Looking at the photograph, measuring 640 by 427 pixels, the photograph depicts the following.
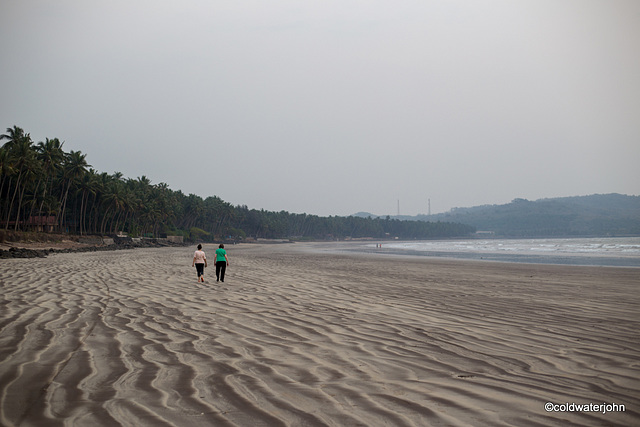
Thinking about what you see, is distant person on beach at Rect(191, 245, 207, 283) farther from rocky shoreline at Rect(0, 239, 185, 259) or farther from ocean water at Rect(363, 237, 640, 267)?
ocean water at Rect(363, 237, 640, 267)

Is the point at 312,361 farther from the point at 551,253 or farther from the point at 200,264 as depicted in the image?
the point at 551,253

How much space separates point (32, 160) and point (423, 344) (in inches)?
2320

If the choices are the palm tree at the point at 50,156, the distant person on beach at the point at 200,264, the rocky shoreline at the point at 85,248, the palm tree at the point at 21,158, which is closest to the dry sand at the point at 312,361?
the distant person on beach at the point at 200,264

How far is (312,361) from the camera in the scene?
5137 millimetres

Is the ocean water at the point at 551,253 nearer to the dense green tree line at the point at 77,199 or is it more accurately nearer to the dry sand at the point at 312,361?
the dry sand at the point at 312,361

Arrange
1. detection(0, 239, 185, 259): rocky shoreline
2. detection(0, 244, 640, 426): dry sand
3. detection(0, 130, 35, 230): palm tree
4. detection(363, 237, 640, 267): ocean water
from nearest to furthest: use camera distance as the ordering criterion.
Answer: detection(0, 244, 640, 426): dry sand, detection(0, 239, 185, 259): rocky shoreline, detection(363, 237, 640, 267): ocean water, detection(0, 130, 35, 230): palm tree

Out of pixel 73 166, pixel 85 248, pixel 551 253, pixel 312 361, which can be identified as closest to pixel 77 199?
pixel 73 166

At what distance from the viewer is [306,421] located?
3355mm

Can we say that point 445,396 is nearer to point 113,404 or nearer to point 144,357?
point 113,404

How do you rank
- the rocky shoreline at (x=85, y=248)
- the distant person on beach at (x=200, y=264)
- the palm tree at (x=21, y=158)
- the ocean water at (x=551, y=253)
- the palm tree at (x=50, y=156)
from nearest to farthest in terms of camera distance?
the distant person on beach at (x=200, y=264), the rocky shoreline at (x=85, y=248), the ocean water at (x=551, y=253), the palm tree at (x=21, y=158), the palm tree at (x=50, y=156)

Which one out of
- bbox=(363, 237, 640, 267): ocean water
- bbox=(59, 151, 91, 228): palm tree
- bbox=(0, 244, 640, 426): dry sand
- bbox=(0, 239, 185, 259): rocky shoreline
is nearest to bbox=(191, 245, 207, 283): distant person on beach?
bbox=(0, 244, 640, 426): dry sand

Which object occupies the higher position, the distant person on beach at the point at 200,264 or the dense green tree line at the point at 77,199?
the dense green tree line at the point at 77,199

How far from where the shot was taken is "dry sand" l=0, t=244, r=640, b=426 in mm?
3531

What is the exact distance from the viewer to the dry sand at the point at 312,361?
353cm
